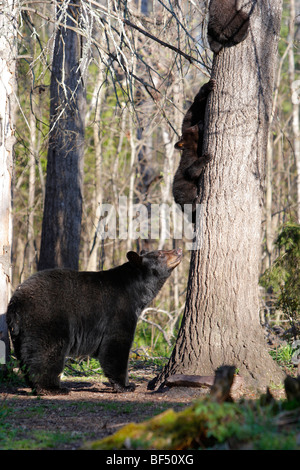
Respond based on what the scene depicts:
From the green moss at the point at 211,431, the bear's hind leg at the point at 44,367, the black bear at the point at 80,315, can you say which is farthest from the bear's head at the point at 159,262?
the green moss at the point at 211,431

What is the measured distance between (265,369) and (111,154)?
35.0 feet

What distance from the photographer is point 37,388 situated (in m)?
5.56

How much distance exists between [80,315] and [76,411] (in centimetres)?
123

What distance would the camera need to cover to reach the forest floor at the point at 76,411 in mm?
3760

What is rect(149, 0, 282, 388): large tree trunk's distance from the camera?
540cm

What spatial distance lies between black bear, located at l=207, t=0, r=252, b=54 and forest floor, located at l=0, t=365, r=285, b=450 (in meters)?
3.55

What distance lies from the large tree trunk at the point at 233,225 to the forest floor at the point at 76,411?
41 centimetres

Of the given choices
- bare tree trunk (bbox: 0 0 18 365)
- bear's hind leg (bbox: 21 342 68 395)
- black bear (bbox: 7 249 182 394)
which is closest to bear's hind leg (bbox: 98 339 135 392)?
black bear (bbox: 7 249 182 394)

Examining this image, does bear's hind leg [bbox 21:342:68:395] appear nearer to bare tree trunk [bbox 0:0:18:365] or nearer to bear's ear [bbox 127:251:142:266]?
bare tree trunk [bbox 0:0:18:365]

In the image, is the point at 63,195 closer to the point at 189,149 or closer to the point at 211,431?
the point at 189,149

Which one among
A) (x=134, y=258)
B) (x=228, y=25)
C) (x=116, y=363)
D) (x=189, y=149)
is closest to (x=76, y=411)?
(x=116, y=363)

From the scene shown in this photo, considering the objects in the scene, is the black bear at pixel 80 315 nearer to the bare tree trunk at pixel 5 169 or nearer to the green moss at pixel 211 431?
the bare tree trunk at pixel 5 169

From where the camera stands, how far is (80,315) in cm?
583
